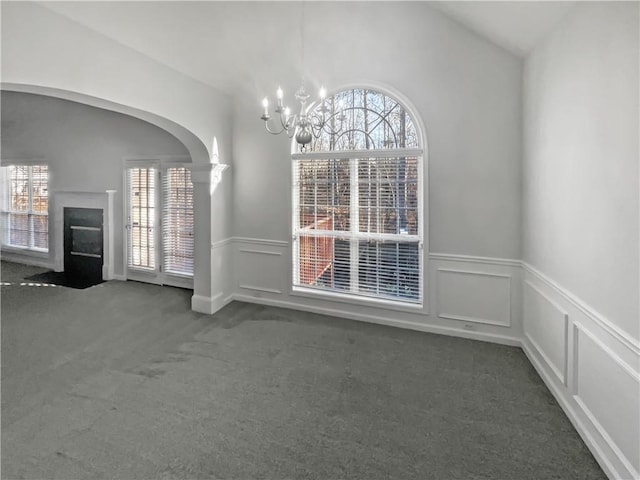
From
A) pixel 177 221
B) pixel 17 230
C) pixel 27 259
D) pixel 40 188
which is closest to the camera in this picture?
pixel 177 221

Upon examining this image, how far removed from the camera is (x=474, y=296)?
3611mm

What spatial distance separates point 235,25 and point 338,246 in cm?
274

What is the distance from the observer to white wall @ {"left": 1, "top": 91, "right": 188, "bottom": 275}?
17.7 ft

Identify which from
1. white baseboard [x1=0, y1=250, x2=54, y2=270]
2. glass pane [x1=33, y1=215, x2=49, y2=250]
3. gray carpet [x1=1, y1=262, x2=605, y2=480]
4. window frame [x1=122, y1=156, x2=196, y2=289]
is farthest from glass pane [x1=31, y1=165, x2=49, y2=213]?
gray carpet [x1=1, y1=262, x2=605, y2=480]

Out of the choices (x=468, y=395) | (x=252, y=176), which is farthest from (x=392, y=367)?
(x=252, y=176)

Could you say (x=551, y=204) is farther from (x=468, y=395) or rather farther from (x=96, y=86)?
(x=96, y=86)

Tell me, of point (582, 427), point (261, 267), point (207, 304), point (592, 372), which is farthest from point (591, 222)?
point (207, 304)

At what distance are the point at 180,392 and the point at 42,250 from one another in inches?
242

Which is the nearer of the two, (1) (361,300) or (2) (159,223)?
(1) (361,300)

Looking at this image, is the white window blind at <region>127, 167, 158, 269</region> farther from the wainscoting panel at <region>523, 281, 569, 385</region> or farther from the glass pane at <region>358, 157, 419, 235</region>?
the wainscoting panel at <region>523, 281, 569, 385</region>

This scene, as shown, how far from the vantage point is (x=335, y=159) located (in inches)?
162

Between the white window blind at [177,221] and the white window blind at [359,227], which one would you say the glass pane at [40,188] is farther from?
the white window blind at [359,227]

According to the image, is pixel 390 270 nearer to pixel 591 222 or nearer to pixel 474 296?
pixel 474 296

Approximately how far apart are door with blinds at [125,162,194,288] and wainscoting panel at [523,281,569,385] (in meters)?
4.57
